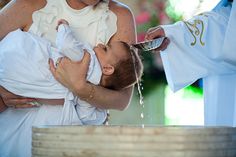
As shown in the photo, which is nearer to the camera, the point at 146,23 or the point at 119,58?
the point at 119,58

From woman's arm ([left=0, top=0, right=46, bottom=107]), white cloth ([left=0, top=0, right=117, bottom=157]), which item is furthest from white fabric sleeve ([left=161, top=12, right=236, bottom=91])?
woman's arm ([left=0, top=0, right=46, bottom=107])

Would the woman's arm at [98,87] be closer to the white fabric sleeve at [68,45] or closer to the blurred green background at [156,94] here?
the white fabric sleeve at [68,45]

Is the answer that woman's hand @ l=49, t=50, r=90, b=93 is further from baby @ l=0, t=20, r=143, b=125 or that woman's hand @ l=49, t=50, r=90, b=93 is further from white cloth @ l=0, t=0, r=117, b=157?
white cloth @ l=0, t=0, r=117, b=157

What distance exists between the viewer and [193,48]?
10.2 ft

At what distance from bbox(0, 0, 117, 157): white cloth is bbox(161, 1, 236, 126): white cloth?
43 cm

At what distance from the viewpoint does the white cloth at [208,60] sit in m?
3.07

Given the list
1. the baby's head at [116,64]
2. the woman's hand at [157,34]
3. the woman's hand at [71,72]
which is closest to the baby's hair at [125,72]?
the baby's head at [116,64]

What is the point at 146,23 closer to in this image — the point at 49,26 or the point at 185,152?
the point at 49,26

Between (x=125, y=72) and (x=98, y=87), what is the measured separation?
10.2 inches

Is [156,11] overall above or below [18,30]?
below

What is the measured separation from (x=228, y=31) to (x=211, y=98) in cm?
53

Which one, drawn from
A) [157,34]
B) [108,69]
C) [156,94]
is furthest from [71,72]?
[156,94]

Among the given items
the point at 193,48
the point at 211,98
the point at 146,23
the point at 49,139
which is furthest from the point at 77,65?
the point at 146,23

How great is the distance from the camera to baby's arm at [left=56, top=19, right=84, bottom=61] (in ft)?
8.55
